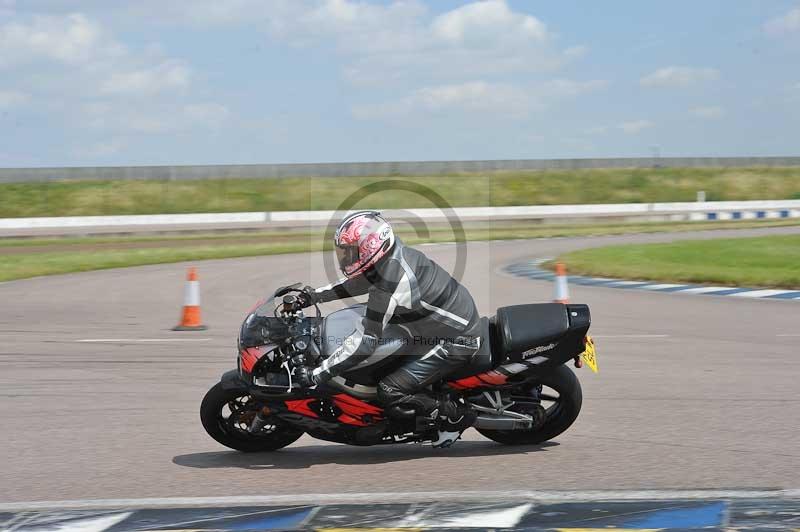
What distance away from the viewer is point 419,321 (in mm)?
6570

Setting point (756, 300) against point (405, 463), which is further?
point (756, 300)

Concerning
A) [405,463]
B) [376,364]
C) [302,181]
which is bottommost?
[405,463]

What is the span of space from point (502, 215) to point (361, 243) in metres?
40.5

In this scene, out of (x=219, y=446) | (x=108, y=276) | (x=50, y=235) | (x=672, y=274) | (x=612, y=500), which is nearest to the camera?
(x=612, y=500)

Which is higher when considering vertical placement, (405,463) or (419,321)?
(419,321)

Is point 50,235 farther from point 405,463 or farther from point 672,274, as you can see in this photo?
point 405,463

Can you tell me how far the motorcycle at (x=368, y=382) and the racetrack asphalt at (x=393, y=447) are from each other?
188 millimetres

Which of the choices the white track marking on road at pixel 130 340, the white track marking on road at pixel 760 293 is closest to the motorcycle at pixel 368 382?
the white track marking on road at pixel 130 340

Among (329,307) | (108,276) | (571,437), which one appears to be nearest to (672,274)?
(329,307)

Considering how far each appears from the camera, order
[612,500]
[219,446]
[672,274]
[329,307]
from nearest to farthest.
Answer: [612,500], [219,446], [329,307], [672,274]

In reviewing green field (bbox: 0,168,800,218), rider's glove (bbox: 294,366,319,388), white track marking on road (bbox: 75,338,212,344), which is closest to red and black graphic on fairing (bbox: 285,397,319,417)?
rider's glove (bbox: 294,366,319,388)

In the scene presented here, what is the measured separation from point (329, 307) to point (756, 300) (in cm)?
674

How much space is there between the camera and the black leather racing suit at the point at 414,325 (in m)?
6.36

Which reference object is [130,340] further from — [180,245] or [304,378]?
[180,245]
